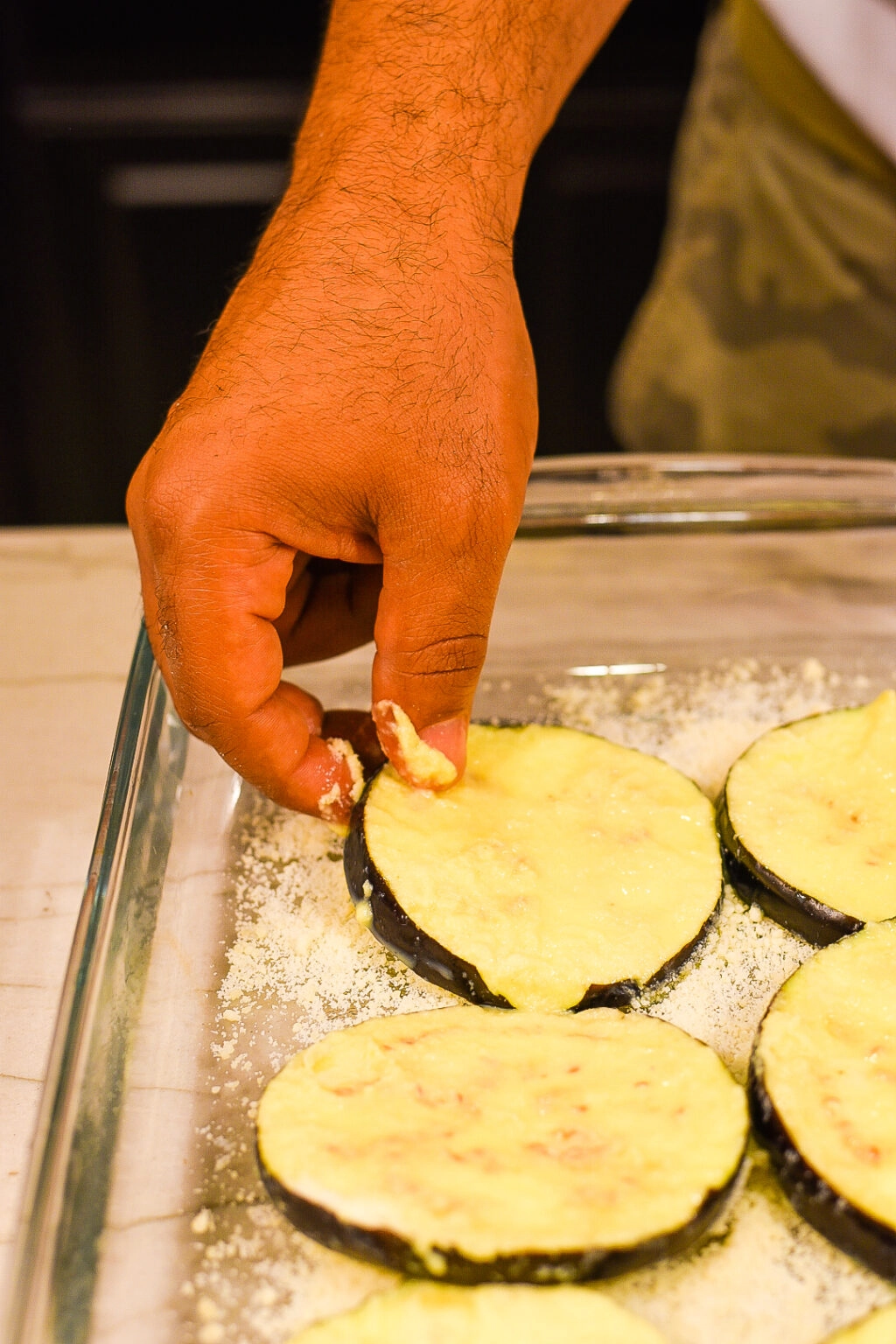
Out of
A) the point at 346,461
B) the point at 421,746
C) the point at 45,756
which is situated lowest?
the point at 45,756

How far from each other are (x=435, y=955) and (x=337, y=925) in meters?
0.16

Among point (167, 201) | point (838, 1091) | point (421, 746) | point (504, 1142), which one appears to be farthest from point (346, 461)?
point (167, 201)

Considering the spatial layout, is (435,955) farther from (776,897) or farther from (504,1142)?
(776,897)

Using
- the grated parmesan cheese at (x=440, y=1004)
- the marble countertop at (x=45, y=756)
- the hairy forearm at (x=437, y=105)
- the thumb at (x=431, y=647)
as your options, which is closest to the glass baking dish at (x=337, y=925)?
the grated parmesan cheese at (x=440, y=1004)

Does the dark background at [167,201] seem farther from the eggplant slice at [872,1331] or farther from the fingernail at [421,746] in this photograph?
the eggplant slice at [872,1331]

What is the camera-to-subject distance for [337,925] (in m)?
1.45

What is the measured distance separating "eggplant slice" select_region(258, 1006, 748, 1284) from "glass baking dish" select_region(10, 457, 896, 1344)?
0.09 metres

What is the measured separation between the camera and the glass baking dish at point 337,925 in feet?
3.64

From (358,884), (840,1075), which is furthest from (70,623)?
(840,1075)

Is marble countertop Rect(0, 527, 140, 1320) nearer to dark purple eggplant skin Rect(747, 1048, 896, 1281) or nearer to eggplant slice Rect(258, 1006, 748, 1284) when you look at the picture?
eggplant slice Rect(258, 1006, 748, 1284)

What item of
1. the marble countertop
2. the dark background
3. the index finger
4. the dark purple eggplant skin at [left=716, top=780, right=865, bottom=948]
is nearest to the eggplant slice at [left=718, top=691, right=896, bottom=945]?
the dark purple eggplant skin at [left=716, top=780, right=865, bottom=948]

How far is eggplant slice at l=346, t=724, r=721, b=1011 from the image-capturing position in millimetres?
1327

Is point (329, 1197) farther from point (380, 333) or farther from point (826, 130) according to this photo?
point (826, 130)

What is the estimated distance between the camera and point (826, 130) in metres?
2.20
